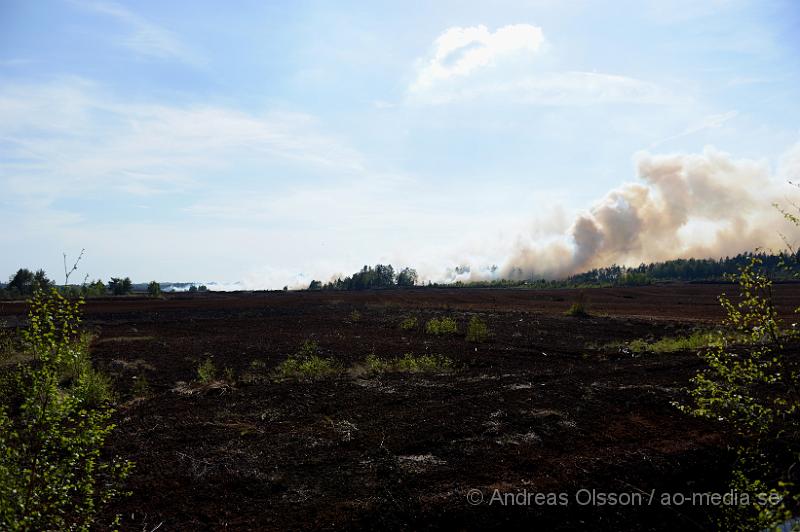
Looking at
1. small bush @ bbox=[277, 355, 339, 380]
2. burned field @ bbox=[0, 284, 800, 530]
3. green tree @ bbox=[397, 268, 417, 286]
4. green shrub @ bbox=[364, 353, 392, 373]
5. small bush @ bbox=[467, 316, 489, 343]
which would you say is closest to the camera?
burned field @ bbox=[0, 284, 800, 530]

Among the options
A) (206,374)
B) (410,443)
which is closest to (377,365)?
(206,374)

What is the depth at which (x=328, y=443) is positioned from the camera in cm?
1038

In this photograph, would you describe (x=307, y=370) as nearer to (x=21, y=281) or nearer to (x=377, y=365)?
(x=377, y=365)

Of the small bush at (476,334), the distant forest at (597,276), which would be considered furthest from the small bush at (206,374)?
the distant forest at (597,276)

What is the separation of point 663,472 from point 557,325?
24960 mm

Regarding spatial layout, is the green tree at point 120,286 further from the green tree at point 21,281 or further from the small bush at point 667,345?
the small bush at point 667,345

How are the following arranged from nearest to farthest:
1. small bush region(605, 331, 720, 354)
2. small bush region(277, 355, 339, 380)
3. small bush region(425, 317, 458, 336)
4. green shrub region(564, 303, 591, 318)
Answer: small bush region(277, 355, 339, 380), small bush region(605, 331, 720, 354), small bush region(425, 317, 458, 336), green shrub region(564, 303, 591, 318)

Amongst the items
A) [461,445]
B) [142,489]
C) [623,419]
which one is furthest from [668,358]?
[142,489]

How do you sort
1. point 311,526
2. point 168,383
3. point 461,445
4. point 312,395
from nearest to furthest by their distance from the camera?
point 311,526, point 461,445, point 312,395, point 168,383

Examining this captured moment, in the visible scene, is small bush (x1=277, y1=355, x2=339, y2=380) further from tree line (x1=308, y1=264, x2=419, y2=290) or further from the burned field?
tree line (x1=308, y1=264, x2=419, y2=290)

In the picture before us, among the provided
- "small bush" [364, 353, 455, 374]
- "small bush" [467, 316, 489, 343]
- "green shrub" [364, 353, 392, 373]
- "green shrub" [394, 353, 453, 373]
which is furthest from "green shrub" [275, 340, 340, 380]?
"small bush" [467, 316, 489, 343]

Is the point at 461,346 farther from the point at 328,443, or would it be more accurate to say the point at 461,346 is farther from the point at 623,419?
the point at 328,443

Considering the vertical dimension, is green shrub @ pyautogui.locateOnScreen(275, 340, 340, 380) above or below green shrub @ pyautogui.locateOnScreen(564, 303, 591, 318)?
below

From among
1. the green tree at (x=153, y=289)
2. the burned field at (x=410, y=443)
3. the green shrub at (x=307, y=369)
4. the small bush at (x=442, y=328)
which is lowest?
the burned field at (x=410, y=443)
